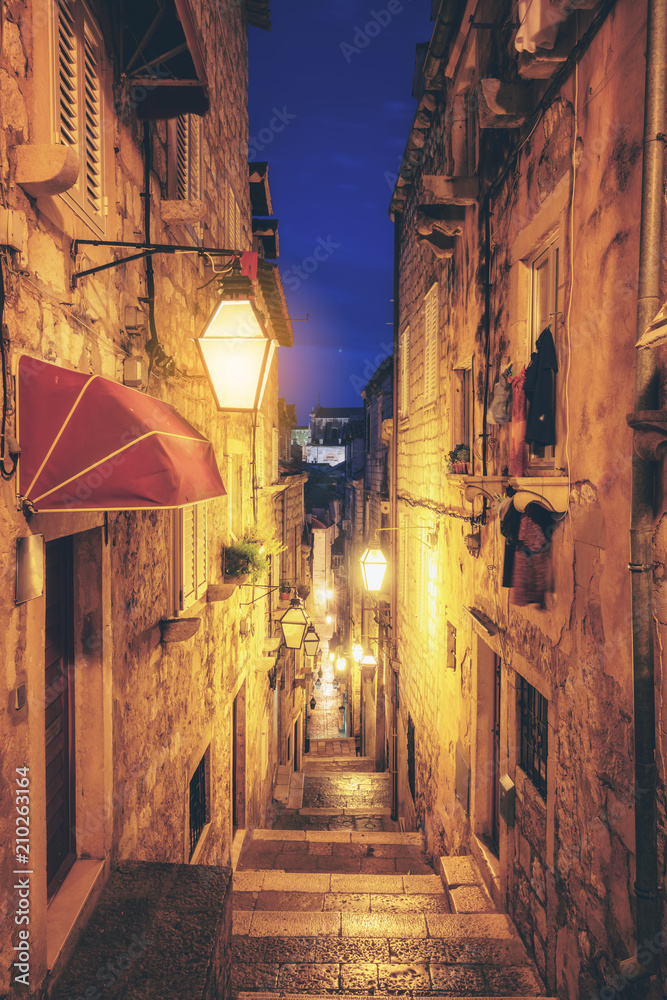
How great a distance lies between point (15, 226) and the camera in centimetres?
228

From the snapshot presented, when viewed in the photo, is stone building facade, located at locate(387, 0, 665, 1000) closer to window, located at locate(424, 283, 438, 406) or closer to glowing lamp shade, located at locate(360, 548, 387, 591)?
window, located at locate(424, 283, 438, 406)

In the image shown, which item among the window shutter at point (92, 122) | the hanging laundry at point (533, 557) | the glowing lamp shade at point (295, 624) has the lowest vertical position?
the glowing lamp shade at point (295, 624)

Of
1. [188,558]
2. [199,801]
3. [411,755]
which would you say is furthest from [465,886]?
[411,755]

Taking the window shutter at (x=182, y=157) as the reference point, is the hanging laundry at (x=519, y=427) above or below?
below

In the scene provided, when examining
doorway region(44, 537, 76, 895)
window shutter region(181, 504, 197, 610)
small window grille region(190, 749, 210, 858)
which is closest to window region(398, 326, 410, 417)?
window shutter region(181, 504, 197, 610)

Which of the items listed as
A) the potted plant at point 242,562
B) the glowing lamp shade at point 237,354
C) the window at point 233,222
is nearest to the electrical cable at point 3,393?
the glowing lamp shade at point 237,354

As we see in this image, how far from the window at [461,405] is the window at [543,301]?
2.21m

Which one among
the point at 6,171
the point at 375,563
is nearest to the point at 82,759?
the point at 6,171

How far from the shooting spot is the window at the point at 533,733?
14.7ft

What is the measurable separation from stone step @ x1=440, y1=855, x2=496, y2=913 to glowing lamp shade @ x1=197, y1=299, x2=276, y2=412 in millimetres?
5188

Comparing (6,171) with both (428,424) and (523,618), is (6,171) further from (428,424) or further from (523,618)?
(428,424)

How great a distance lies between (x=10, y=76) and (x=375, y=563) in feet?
25.1

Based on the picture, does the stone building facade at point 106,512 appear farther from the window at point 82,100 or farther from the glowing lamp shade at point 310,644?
the glowing lamp shade at point 310,644

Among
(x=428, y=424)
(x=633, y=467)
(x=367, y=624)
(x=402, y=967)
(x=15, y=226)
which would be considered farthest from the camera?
(x=367, y=624)
